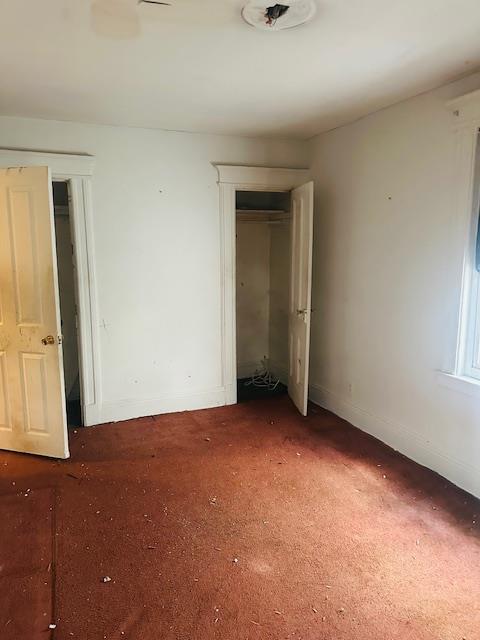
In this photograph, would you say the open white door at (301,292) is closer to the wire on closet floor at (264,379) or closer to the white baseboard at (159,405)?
the wire on closet floor at (264,379)

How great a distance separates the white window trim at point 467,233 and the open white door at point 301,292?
4.15 feet

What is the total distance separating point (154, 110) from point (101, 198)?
0.85m

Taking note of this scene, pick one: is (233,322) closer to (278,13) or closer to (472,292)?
(472,292)

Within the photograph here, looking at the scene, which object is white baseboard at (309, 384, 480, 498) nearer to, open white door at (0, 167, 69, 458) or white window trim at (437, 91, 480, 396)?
white window trim at (437, 91, 480, 396)

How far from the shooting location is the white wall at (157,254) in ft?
12.2

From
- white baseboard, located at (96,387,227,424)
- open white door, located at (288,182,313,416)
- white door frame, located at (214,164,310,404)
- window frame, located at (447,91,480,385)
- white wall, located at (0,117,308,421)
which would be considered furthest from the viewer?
white door frame, located at (214,164,310,404)

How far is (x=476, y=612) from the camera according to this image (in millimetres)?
1914

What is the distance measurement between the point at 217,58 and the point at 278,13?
1.81 ft

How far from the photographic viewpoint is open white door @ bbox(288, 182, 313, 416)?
3.84m

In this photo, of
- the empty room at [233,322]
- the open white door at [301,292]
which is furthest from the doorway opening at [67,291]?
the open white door at [301,292]

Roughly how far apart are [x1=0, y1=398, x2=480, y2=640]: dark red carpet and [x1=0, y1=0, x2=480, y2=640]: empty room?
1 cm

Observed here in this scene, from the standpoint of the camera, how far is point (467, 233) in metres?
2.70

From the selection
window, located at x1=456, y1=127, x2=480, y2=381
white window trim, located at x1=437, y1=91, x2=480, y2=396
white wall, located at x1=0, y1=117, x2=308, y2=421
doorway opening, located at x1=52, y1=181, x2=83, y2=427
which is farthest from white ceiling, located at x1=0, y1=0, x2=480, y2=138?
doorway opening, located at x1=52, y1=181, x2=83, y2=427

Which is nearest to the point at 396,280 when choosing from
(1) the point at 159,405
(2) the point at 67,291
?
(1) the point at 159,405
